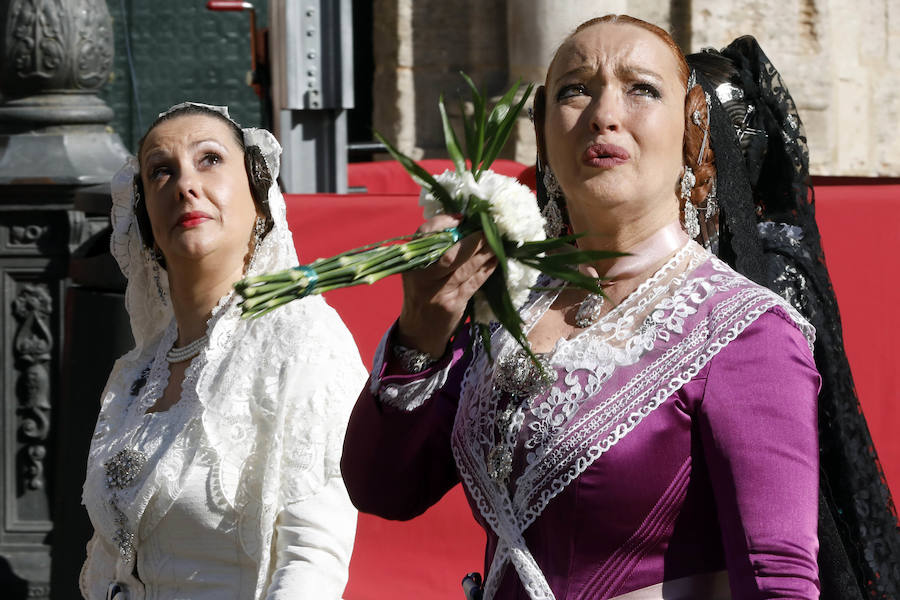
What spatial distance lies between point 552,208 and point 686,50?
712 centimetres

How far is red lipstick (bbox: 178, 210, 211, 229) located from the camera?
2.87 metres

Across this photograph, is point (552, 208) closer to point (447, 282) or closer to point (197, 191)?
point (447, 282)

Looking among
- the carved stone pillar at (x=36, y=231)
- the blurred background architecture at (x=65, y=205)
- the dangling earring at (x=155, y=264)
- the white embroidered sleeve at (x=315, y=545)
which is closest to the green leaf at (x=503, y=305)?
the white embroidered sleeve at (x=315, y=545)

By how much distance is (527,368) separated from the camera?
1.89 metres

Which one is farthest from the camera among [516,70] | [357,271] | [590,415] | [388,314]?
[516,70]

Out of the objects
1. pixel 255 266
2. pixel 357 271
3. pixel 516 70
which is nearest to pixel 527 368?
pixel 357 271

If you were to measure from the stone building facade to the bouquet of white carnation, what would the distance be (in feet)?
22.1

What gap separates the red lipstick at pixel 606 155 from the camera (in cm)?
187

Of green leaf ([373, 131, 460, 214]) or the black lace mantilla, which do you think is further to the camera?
the black lace mantilla

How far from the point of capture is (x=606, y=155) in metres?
1.87

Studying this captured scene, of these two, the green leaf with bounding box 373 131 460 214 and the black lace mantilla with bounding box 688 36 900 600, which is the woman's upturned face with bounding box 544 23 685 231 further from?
the black lace mantilla with bounding box 688 36 900 600

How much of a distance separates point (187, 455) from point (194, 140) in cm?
73

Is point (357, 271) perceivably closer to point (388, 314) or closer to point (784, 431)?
point (784, 431)

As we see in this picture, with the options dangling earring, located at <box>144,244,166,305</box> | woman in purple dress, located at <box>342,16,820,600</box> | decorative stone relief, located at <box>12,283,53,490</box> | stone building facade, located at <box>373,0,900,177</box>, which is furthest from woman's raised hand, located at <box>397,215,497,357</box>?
stone building facade, located at <box>373,0,900,177</box>
